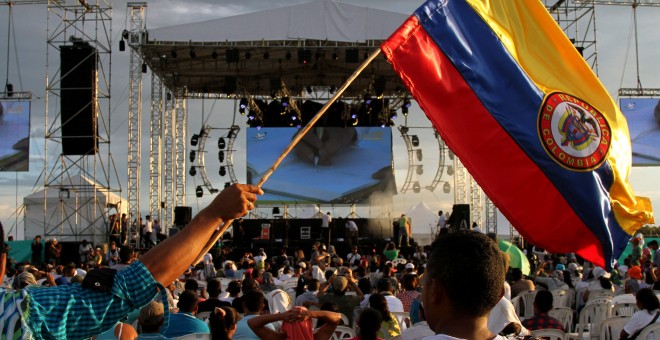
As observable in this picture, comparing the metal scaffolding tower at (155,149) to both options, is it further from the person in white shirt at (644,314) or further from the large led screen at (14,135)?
the person in white shirt at (644,314)

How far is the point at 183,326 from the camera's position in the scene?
656cm

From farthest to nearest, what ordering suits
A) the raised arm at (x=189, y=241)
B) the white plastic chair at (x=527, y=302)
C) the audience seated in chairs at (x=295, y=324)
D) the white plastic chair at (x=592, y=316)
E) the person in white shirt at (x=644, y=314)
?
the white plastic chair at (x=527, y=302), the white plastic chair at (x=592, y=316), the person in white shirt at (x=644, y=314), the audience seated in chairs at (x=295, y=324), the raised arm at (x=189, y=241)

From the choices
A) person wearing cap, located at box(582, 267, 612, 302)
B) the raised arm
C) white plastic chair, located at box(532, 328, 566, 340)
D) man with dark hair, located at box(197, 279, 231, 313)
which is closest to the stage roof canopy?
person wearing cap, located at box(582, 267, 612, 302)

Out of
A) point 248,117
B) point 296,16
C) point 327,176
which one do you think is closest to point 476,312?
point 296,16

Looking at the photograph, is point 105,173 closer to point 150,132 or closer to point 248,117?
point 150,132

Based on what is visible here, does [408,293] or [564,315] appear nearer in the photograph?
[564,315]

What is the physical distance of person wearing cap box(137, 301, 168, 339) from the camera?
214 inches

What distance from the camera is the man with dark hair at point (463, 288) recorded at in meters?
2.02

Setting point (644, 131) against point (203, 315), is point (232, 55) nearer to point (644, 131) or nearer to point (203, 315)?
point (644, 131)

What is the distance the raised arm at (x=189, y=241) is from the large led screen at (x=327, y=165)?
85.9 ft

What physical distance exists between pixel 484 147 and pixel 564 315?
3.84 meters

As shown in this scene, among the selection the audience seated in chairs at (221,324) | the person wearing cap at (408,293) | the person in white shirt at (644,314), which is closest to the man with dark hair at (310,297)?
the person wearing cap at (408,293)

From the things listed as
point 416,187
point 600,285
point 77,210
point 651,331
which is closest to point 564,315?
point 600,285

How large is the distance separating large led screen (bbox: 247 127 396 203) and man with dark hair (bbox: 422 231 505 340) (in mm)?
26324
